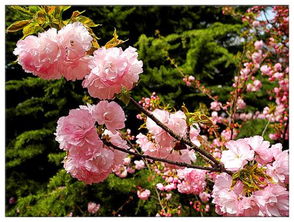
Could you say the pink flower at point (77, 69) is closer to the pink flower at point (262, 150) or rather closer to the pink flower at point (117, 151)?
the pink flower at point (117, 151)

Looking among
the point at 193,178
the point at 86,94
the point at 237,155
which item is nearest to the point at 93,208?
the point at 86,94

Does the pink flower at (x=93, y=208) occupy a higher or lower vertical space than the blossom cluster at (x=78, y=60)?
lower

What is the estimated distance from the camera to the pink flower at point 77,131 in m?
0.67

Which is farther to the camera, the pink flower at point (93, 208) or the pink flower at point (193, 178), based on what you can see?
the pink flower at point (93, 208)

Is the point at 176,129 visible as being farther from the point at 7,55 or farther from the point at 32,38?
the point at 7,55

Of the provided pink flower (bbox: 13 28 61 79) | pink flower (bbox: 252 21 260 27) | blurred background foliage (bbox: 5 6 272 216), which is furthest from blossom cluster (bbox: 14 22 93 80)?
pink flower (bbox: 252 21 260 27)

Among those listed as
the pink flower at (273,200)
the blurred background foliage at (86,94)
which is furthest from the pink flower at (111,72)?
the blurred background foliage at (86,94)

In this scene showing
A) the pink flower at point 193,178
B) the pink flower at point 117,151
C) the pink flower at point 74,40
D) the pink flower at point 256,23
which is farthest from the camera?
the pink flower at point 256,23

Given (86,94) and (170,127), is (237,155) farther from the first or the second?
(86,94)

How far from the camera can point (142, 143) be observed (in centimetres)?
88

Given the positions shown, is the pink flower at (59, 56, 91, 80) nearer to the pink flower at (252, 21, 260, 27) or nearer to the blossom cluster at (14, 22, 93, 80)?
the blossom cluster at (14, 22, 93, 80)

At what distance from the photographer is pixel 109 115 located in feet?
2.33

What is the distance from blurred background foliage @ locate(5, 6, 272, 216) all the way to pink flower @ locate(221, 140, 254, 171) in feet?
5.37

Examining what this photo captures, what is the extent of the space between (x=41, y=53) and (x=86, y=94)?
2.13m
